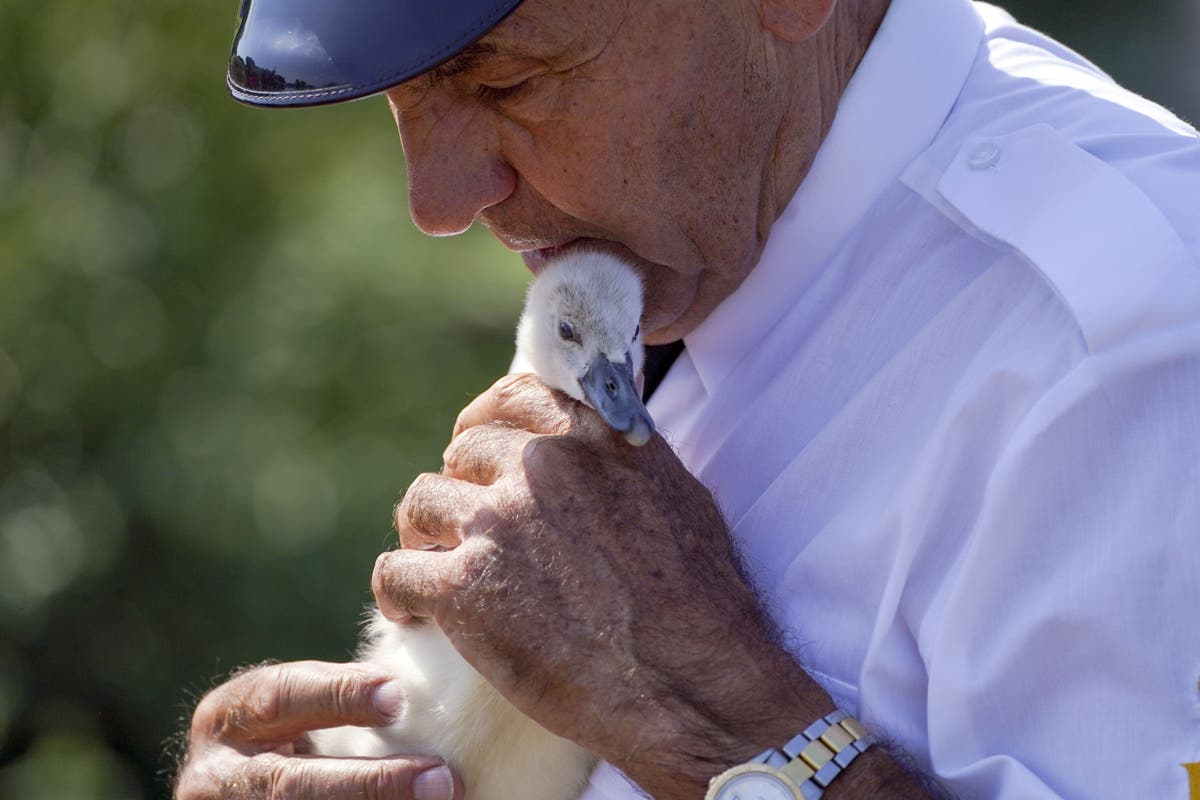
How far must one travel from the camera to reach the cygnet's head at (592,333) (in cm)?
163

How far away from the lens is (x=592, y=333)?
5.72 ft

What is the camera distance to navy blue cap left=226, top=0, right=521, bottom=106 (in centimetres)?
135

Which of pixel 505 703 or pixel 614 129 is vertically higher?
pixel 614 129

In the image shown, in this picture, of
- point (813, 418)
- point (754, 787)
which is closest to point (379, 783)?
point (754, 787)

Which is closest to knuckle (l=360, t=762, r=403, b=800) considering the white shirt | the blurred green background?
the white shirt

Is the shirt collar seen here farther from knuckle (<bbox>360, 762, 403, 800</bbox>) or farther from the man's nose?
knuckle (<bbox>360, 762, 403, 800</bbox>)

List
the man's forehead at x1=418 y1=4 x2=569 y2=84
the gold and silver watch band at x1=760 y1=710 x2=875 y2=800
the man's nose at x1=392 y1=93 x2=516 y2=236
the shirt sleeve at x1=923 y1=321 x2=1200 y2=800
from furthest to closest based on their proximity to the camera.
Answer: the man's nose at x1=392 y1=93 x2=516 y2=236 < the man's forehead at x1=418 y1=4 x2=569 y2=84 < the gold and silver watch band at x1=760 y1=710 x2=875 y2=800 < the shirt sleeve at x1=923 y1=321 x2=1200 y2=800

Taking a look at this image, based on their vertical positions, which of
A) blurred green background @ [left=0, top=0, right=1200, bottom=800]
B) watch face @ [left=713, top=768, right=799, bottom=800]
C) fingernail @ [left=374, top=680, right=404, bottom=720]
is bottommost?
→ blurred green background @ [left=0, top=0, right=1200, bottom=800]

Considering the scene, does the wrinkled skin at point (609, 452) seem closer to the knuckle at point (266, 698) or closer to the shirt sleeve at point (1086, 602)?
the knuckle at point (266, 698)

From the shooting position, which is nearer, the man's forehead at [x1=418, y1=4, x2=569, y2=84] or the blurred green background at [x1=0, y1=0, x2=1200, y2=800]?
the man's forehead at [x1=418, y1=4, x2=569, y2=84]

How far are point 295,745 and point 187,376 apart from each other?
97.1 inches

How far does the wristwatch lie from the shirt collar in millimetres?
544

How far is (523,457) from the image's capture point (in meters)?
1.53

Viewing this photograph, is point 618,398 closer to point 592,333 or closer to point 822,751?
point 592,333
